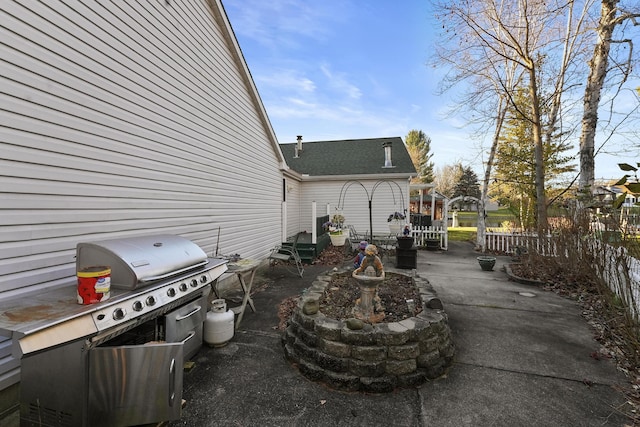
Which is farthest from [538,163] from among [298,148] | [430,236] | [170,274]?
[298,148]

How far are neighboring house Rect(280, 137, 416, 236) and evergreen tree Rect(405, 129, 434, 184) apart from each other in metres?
27.2

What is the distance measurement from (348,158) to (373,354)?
12.2 m

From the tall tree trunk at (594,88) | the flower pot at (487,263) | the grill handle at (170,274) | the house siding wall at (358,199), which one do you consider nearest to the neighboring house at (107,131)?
the grill handle at (170,274)

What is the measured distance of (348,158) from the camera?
1407 cm

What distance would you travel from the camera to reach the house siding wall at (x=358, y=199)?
12195mm

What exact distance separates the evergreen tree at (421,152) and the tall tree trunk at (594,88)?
33.3m

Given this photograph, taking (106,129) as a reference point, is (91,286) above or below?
below

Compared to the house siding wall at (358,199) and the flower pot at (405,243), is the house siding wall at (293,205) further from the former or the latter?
the flower pot at (405,243)

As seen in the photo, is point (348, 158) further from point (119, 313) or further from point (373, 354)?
point (119, 313)

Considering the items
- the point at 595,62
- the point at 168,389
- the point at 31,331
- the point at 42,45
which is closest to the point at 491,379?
the point at 168,389

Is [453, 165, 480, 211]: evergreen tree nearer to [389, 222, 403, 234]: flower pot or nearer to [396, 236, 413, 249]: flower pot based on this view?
[389, 222, 403, 234]: flower pot

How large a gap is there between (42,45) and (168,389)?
3316 mm

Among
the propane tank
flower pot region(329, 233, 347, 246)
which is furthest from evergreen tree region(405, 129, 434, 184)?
the propane tank

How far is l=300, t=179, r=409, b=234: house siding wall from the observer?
40.0 feet
